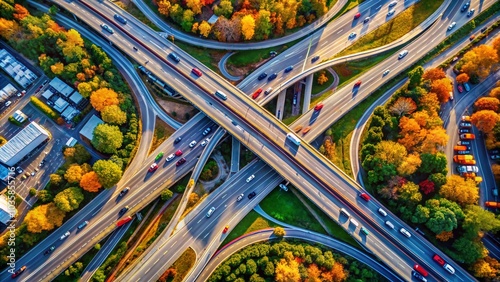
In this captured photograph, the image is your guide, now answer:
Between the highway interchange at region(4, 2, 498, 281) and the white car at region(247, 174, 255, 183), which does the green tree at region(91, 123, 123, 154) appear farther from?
the white car at region(247, 174, 255, 183)

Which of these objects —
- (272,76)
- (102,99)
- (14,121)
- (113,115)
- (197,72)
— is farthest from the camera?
(272,76)

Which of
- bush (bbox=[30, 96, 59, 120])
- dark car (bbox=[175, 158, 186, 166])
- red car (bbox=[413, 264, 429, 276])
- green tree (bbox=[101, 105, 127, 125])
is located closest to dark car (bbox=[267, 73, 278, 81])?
dark car (bbox=[175, 158, 186, 166])

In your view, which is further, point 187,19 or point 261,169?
point 187,19

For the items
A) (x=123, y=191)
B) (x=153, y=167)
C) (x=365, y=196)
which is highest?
(x=365, y=196)

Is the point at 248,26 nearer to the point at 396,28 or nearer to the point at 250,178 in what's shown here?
the point at 250,178

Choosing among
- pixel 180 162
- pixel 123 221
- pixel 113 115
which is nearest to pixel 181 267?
pixel 123 221

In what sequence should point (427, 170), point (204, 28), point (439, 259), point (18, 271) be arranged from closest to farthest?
point (439, 259) < point (18, 271) < point (427, 170) < point (204, 28)
